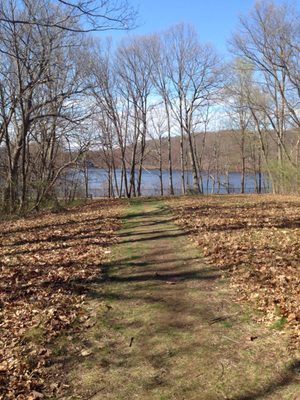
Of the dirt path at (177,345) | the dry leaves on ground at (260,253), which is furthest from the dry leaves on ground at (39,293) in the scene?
the dry leaves on ground at (260,253)

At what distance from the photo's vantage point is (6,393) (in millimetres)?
3398

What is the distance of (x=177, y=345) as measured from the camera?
3.97 m

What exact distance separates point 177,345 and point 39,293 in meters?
2.83

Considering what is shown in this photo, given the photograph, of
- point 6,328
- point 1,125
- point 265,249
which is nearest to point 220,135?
point 1,125

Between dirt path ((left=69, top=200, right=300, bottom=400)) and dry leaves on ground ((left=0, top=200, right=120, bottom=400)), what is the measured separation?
0.36m

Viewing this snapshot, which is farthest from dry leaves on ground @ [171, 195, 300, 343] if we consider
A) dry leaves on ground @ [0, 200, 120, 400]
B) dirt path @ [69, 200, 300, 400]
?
dry leaves on ground @ [0, 200, 120, 400]

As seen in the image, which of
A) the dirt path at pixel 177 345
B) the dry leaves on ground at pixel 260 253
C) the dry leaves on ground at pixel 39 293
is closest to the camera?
the dirt path at pixel 177 345

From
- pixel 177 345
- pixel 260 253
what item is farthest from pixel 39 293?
pixel 260 253

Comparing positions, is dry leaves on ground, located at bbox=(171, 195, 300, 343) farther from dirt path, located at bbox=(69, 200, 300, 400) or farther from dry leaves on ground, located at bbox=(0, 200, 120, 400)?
dry leaves on ground, located at bbox=(0, 200, 120, 400)

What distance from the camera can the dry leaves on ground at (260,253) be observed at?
473 cm

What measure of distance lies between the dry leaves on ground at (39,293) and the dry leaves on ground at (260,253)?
2268mm

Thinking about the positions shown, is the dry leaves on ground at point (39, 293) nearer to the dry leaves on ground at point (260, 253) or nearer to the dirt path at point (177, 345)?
the dirt path at point (177, 345)

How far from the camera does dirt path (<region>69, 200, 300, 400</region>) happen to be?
3.26 meters

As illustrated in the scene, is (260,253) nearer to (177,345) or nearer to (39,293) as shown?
(177,345)
